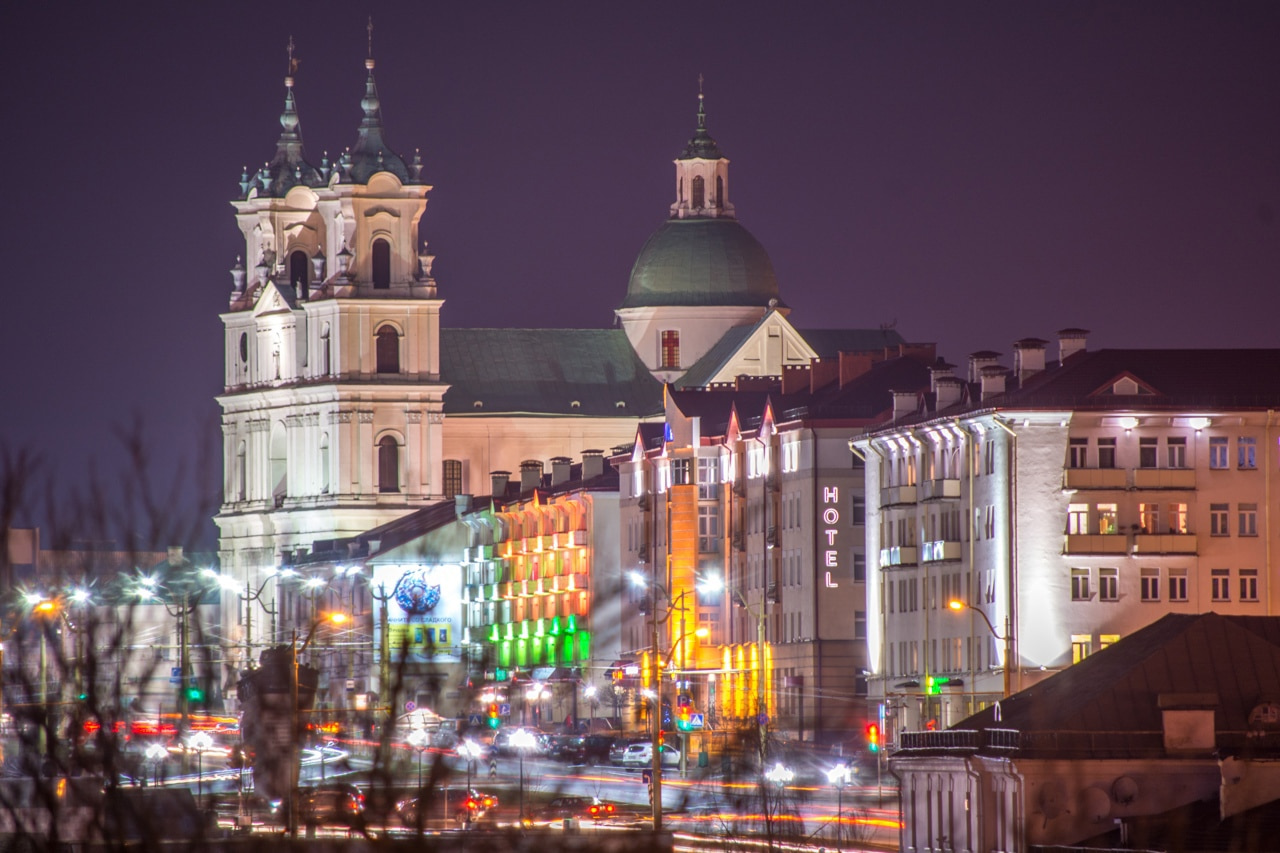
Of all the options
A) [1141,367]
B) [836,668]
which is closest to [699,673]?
[836,668]

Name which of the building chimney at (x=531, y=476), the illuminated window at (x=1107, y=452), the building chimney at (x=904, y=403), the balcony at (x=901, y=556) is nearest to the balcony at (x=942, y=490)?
the balcony at (x=901, y=556)

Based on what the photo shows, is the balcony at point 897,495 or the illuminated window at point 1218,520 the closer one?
the illuminated window at point 1218,520

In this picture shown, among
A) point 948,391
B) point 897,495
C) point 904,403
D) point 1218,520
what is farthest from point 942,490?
point 1218,520

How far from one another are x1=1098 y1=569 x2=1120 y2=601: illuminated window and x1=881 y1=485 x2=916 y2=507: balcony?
13.2 m

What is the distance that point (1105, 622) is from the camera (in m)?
108

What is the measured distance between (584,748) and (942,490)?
14.6m

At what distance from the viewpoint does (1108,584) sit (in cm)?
10894

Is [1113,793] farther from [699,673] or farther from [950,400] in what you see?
[699,673]

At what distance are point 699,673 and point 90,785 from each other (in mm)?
98101

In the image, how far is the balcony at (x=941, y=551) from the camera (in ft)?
379

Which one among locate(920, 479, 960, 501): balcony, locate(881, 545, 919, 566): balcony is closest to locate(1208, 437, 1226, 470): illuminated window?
locate(920, 479, 960, 501): balcony

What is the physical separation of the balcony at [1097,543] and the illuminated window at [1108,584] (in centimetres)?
67

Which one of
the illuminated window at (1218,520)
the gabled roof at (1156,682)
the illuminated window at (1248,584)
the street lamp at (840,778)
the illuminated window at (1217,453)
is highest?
the illuminated window at (1217,453)

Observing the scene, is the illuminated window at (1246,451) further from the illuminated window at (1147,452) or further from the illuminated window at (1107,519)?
the illuminated window at (1107,519)
